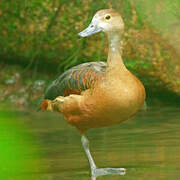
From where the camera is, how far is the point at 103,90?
4242mm

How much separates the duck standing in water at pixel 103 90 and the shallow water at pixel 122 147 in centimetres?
21

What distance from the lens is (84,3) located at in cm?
819

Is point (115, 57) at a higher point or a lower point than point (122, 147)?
higher

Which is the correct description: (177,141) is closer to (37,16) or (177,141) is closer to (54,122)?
(54,122)

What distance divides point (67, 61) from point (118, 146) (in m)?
3.11

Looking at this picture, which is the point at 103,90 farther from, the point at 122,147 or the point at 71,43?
the point at 71,43

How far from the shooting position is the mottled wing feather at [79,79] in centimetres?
444

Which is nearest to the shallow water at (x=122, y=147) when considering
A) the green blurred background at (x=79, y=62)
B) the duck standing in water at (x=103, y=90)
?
the green blurred background at (x=79, y=62)

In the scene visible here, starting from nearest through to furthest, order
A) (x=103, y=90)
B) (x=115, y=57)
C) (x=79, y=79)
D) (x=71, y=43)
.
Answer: (x=103, y=90), (x=115, y=57), (x=79, y=79), (x=71, y=43)

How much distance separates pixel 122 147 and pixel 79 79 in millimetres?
964

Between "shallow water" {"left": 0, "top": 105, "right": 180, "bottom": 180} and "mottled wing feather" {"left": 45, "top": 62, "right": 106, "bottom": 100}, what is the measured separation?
0.51 m

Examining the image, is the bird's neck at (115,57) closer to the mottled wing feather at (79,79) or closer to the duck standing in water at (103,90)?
the duck standing in water at (103,90)

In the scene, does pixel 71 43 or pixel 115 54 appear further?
pixel 71 43

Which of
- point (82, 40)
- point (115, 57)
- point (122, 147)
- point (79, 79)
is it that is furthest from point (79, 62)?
point (115, 57)
